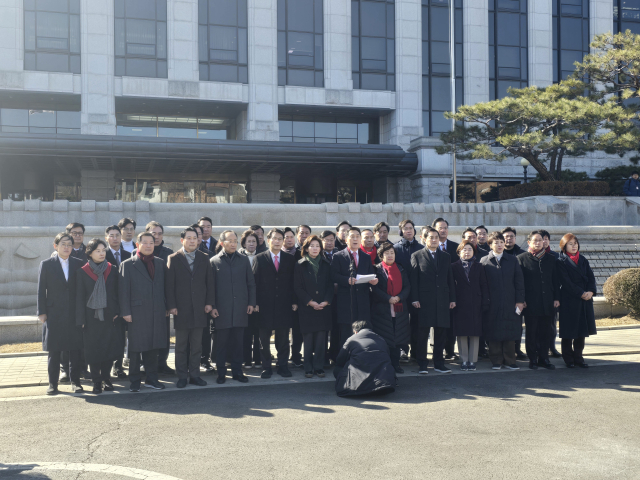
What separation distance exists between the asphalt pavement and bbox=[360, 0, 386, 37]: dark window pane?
1108 inches

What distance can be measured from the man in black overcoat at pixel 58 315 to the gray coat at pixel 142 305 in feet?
2.20

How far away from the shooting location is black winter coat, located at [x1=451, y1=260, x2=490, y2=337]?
838 centimetres

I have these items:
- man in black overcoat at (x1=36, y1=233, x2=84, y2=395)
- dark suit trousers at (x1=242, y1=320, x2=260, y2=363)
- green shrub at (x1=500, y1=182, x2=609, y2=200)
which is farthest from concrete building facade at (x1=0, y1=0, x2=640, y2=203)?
man in black overcoat at (x1=36, y1=233, x2=84, y2=395)

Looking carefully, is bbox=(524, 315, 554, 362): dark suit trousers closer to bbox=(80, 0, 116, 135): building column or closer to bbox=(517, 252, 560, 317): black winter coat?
bbox=(517, 252, 560, 317): black winter coat

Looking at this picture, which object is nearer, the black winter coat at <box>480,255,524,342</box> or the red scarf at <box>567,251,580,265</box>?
the black winter coat at <box>480,255,524,342</box>

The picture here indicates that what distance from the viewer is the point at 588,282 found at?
8.84 metres

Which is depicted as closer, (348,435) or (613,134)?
(348,435)

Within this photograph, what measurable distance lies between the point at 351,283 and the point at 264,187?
25.0m

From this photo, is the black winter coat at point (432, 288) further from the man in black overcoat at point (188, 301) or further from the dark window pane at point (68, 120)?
the dark window pane at point (68, 120)

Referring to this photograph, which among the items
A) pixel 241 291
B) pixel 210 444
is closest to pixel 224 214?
pixel 241 291

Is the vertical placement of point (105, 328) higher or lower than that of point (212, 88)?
lower

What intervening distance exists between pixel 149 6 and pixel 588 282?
27.2 m

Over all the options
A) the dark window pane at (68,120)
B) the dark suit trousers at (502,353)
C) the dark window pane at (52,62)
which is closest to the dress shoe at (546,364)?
the dark suit trousers at (502,353)

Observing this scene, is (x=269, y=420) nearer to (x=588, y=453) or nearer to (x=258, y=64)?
(x=588, y=453)
